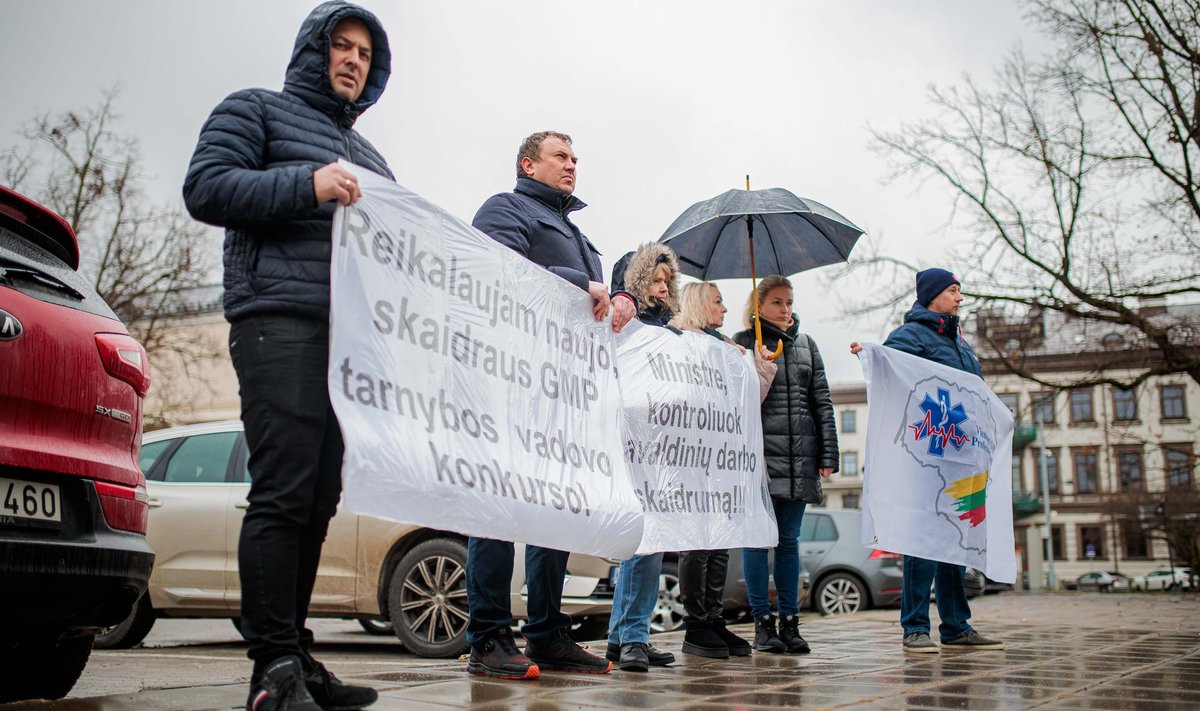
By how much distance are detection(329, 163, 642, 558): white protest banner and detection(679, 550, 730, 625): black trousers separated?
1.41 m

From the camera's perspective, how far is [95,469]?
12.2 ft

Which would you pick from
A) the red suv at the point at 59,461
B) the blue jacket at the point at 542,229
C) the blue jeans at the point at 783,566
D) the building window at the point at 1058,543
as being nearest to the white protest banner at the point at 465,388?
the blue jacket at the point at 542,229

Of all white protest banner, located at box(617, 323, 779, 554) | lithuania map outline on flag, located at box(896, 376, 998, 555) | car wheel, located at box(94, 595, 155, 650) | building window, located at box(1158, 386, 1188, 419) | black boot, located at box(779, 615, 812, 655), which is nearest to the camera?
white protest banner, located at box(617, 323, 779, 554)

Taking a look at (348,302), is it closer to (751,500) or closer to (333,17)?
(333,17)

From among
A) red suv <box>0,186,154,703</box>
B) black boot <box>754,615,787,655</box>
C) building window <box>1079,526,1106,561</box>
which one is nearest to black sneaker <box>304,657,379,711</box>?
red suv <box>0,186,154,703</box>

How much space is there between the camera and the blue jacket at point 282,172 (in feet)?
10.7

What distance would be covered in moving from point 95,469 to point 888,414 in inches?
172

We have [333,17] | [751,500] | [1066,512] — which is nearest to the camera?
[333,17]

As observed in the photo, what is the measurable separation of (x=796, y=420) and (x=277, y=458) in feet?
13.4

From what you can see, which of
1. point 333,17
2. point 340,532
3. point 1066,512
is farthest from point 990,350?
point 1066,512

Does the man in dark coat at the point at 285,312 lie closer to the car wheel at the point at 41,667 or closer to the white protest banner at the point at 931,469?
the car wheel at the point at 41,667

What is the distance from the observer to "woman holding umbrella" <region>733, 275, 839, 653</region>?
21.3ft

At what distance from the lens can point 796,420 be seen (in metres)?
6.73

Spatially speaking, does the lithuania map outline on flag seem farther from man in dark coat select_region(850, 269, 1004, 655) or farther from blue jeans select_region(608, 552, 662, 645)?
blue jeans select_region(608, 552, 662, 645)
